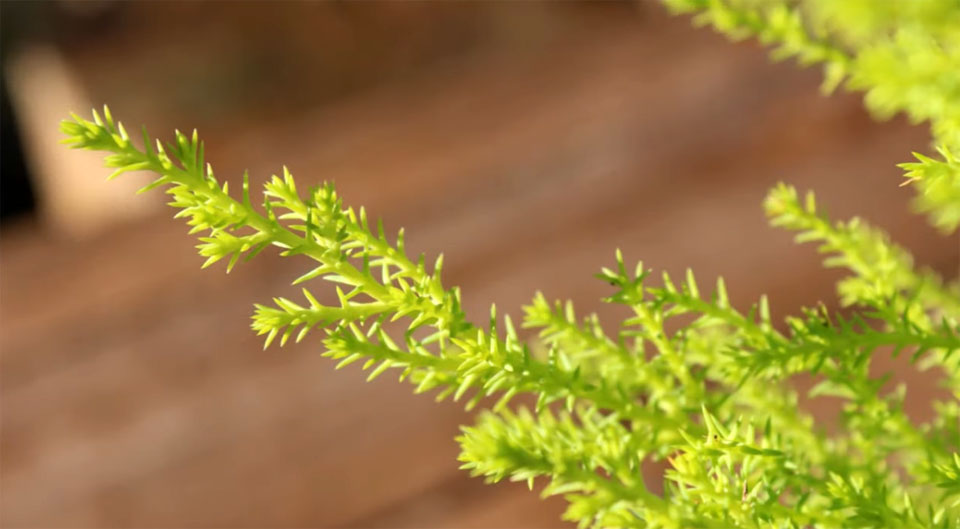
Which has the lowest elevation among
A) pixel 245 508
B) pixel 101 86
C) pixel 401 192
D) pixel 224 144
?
pixel 245 508

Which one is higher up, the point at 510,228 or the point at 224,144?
the point at 224,144

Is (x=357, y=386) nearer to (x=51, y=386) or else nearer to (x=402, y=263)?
(x=51, y=386)

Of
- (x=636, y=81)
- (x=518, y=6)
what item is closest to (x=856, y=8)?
(x=636, y=81)

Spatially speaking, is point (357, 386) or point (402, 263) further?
point (357, 386)

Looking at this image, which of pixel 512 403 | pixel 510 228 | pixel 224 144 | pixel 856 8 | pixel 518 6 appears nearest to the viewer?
pixel 856 8

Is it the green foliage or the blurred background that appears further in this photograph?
the blurred background

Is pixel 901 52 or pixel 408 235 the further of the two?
pixel 408 235

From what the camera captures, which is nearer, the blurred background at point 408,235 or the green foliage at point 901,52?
the green foliage at point 901,52

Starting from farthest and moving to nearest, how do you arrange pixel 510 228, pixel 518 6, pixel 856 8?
pixel 518 6 → pixel 510 228 → pixel 856 8
